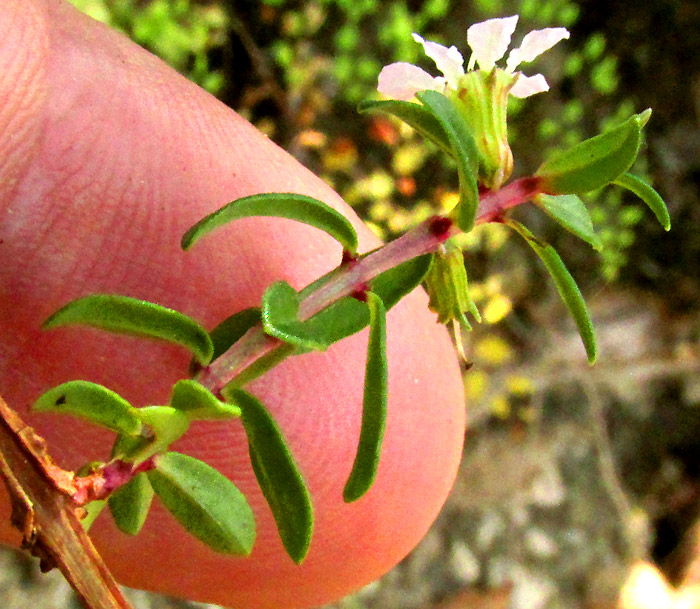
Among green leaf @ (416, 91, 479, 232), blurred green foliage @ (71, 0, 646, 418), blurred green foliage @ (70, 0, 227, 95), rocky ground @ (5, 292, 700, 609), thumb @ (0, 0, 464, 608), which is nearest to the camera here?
green leaf @ (416, 91, 479, 232)

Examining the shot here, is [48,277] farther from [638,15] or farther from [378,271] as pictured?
[638,15]

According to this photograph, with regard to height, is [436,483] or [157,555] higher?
[157,555]

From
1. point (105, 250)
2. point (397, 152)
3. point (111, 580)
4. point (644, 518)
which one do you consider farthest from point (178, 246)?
point (644, 518)

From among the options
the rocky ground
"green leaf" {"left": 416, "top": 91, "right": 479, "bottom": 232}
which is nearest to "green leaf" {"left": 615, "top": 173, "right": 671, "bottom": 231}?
"green leaf" {"left": 416, "top": 91, "right": 479, "bottom": 232}

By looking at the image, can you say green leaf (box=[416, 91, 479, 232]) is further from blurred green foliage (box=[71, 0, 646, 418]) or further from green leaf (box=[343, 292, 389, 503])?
blurred green foliage (box=[71, 0, 646, 418])

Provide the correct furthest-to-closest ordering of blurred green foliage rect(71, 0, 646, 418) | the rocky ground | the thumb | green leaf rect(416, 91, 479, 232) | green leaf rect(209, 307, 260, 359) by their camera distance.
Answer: the rocky ground < blurred green foliage rect(71, 0, 646, 418) < the thumb < green leaf rect(209, 307, 260, 359) < green leaf rect(416, 91, 479, 232)

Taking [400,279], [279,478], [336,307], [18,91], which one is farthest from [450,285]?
[18,91]

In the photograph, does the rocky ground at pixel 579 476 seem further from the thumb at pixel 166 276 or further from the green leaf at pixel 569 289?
the green leaf at pixel 569 289
